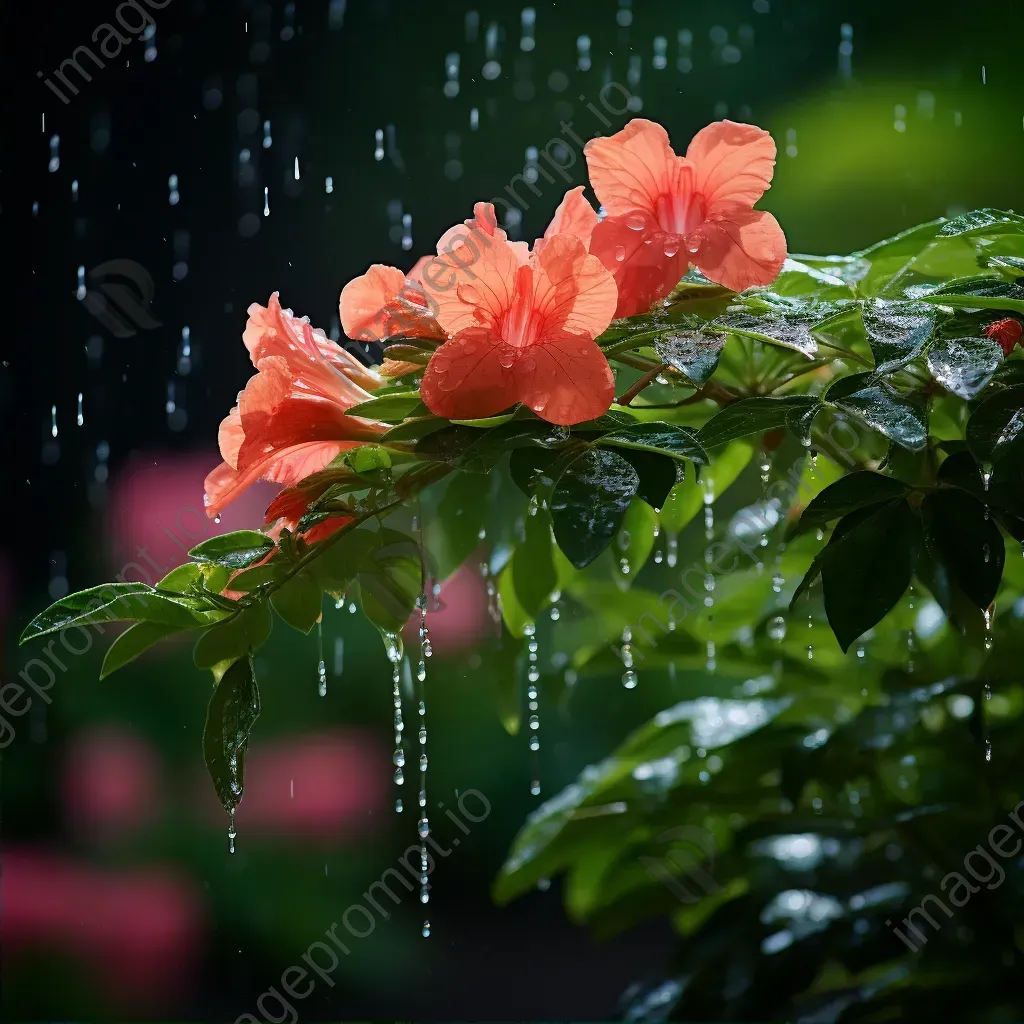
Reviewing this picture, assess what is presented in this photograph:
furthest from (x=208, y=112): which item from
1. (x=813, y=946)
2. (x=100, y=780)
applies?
(x=813, y=946)

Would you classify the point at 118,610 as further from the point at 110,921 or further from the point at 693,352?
the point at 110,921

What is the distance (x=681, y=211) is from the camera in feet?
0.97

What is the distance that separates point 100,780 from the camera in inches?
42.6

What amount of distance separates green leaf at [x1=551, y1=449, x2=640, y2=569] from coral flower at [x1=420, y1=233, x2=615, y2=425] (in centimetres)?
1

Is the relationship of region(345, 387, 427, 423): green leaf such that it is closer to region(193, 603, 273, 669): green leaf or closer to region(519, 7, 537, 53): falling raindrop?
region(193, 603, 273, 669): green leaf

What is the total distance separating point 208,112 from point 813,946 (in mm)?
1106

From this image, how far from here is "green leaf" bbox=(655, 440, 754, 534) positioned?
1.21ft

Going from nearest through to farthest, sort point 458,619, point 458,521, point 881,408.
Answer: point 881,408 → point 458,521 → point 458,619

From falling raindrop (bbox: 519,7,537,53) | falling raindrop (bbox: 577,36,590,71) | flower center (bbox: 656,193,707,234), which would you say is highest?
falling raindrop (bbox: 519,7,537,53)

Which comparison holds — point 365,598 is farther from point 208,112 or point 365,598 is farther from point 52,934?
point 208,112

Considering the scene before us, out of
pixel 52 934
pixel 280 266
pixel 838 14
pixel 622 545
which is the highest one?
pixel 838 14

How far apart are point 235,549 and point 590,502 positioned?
98 mm

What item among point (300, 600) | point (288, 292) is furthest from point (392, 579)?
point (288, 292)

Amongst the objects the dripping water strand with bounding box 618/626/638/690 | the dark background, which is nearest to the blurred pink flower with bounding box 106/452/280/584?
the dark background
